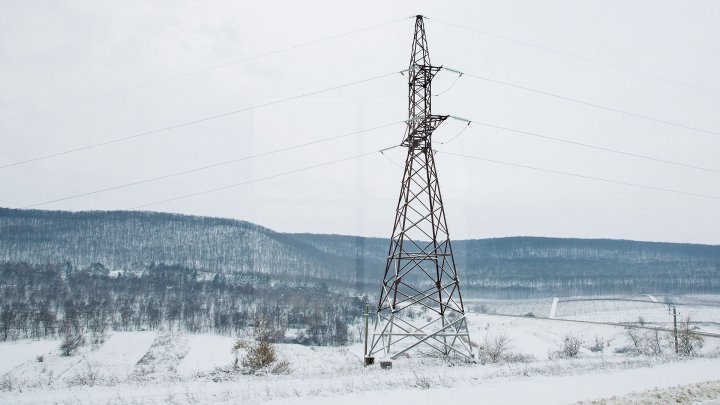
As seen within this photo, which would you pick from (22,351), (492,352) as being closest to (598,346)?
(492,352)

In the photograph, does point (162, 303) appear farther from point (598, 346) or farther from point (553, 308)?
point (598, 346)

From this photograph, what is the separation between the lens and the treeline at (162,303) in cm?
10394

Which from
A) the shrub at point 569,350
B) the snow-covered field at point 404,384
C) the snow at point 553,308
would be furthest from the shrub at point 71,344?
the snow at point 553,308

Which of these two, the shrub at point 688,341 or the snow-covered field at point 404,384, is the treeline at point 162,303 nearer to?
the shrub at point 688,341

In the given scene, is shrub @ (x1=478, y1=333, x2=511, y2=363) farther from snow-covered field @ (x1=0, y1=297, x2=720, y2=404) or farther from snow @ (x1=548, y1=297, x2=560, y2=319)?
snow @ (x1=548, y1=297, x2=560, y2=319)

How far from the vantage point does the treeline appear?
103938mm

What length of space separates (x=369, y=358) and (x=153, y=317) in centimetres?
10948

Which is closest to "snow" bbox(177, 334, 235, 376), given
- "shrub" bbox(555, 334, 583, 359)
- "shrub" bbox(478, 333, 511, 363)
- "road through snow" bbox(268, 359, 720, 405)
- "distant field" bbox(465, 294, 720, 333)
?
"shrub" bbox(478, 333, 511, 363)

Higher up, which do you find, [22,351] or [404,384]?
[404,384]

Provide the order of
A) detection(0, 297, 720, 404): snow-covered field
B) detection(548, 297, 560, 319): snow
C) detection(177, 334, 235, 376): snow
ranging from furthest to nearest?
detection(548, 297, 560, 319): snow
detection(177, 334, 235, 376): snow
detection(0, 297, 720, 404): snow-covered field

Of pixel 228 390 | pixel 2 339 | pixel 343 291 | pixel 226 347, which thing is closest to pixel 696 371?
pixel 228 390

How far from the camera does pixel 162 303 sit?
137375 millimetres

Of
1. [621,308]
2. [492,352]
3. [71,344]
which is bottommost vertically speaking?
[71,344]

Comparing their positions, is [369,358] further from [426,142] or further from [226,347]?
[226,347]
